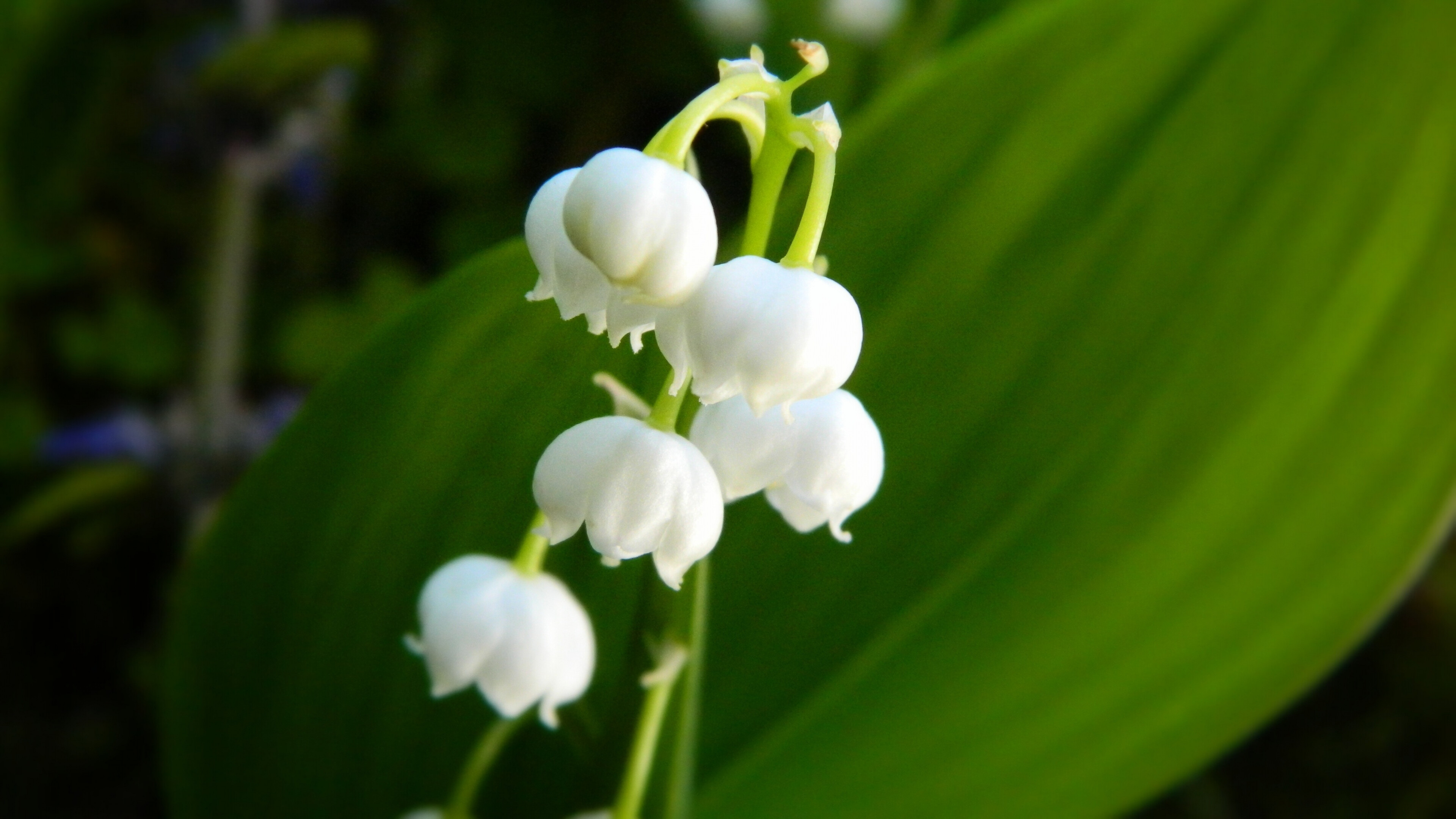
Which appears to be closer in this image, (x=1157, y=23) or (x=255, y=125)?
(x=1157, y=23)

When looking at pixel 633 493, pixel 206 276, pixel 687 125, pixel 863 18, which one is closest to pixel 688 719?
pixel 633 493

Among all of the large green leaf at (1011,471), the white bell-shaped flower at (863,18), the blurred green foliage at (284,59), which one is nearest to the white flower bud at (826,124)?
the large green leaf at (1011,471)

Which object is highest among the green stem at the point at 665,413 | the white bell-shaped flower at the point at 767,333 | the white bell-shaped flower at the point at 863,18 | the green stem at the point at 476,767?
the white bell-shaped flower at the point at 863,18

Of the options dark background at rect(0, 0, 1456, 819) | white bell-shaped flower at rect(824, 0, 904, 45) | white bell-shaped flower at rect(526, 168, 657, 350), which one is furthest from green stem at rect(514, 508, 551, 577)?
dark background at rect(0, 0, 1456, 819)

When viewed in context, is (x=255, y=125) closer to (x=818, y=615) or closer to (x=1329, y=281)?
(x=818, y=615)

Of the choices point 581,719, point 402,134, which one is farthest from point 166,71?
point 581,719

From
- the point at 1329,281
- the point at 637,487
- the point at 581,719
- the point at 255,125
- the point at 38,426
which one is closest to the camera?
the point at 637,487

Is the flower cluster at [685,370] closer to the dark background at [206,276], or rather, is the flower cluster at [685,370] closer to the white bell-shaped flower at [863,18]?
the white bell-shaped flower at [863,18]
